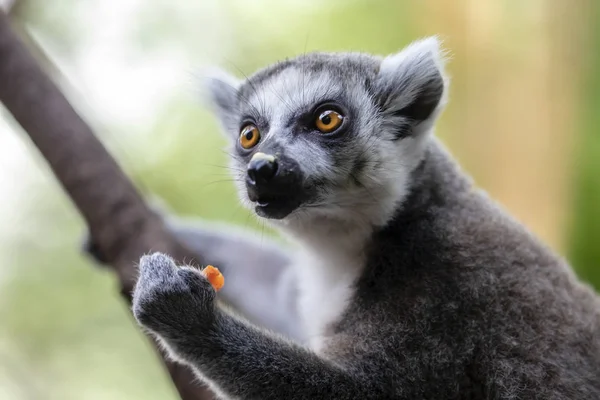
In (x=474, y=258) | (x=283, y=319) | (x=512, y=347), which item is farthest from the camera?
(x=283, y=319)

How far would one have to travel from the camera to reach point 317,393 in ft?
6.04

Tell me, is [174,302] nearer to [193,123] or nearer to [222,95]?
[222,95]

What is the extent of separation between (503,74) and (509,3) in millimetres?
Result: 456

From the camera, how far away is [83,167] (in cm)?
248

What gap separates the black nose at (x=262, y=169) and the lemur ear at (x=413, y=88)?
0.61m

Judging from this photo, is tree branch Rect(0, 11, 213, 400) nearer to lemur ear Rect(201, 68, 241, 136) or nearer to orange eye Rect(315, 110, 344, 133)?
lemur ear Rect(201, 68, 241, 136)

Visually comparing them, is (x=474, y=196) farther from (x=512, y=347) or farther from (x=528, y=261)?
(x=512, y=347)

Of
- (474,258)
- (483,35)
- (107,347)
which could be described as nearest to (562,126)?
(483,35)

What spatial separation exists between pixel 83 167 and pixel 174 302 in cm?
94

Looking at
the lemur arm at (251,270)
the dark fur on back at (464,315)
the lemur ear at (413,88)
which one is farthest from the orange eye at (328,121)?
the lemur arm at (251,270)

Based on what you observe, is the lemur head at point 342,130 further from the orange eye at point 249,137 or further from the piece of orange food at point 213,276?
the piece of orange food at point 213,276

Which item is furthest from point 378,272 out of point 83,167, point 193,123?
point 193,123

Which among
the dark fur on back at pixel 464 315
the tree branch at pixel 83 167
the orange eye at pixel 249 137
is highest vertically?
the tree branch at pixel 83 167

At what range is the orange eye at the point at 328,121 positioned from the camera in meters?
2.18
